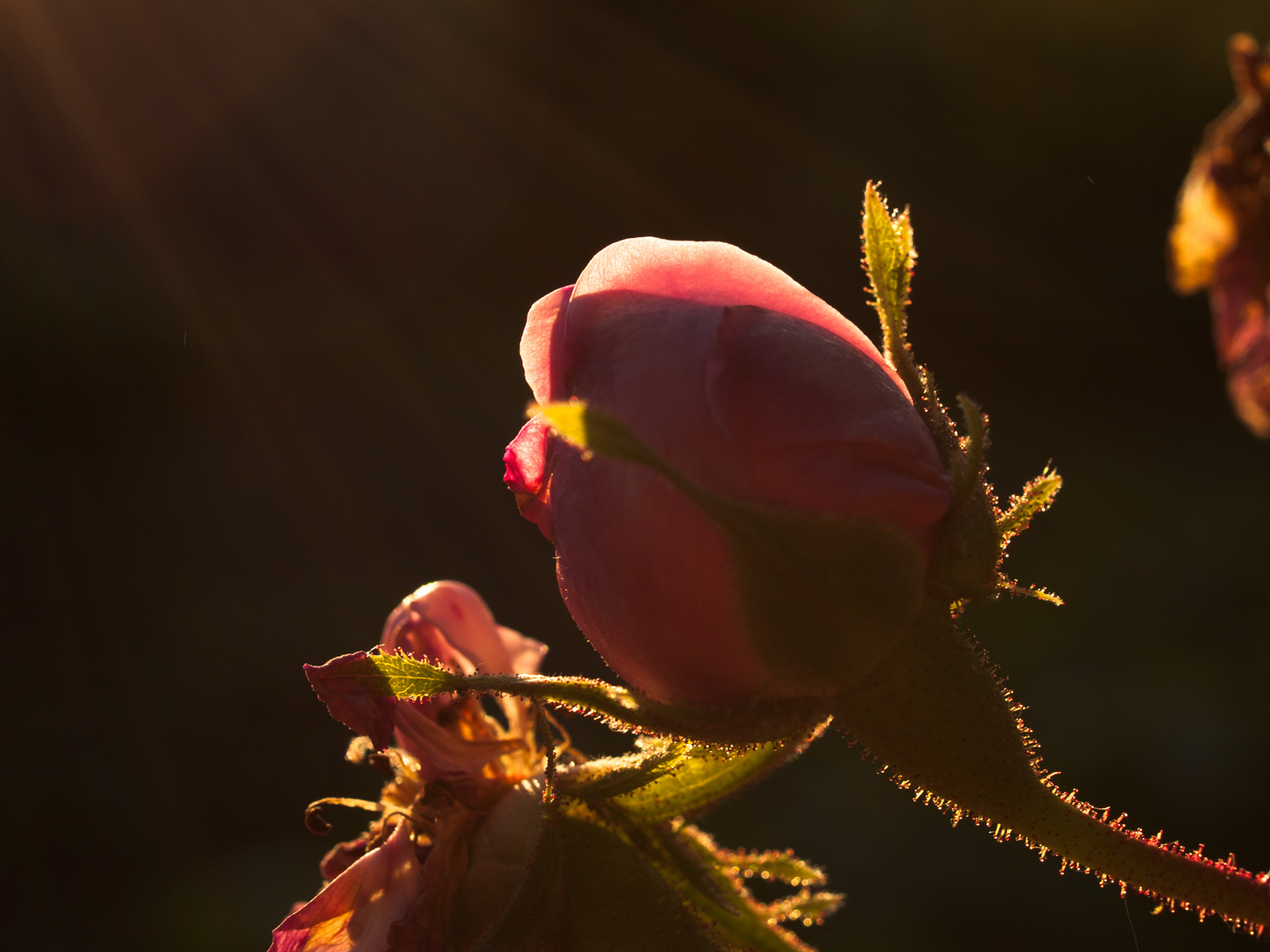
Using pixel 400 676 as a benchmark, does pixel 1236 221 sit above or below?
above

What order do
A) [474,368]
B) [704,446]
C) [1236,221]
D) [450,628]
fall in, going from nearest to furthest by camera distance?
[1236,221] → [704,446] → [450,628] → [474,368]

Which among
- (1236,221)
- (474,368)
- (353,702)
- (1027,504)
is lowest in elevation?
(474,368)

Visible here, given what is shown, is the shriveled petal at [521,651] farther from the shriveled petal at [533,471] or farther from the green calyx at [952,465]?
the green calyx at [952,465]

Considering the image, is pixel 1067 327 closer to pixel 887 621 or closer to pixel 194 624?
pixel 194 624

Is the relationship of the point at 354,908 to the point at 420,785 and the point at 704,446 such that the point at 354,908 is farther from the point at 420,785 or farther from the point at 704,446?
the point at 704,446

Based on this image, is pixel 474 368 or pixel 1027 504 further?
pixel 474 368

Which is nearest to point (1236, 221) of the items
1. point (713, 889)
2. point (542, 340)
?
point (542, 340)

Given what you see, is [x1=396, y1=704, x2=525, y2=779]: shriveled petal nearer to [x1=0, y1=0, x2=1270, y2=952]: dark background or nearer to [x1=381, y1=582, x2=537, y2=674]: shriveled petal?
[x1=381, y1=582, x2=537, y2=674]: shriveled petal

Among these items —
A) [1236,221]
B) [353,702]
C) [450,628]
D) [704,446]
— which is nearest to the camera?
[1236,221]
